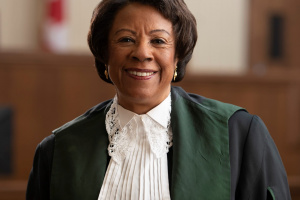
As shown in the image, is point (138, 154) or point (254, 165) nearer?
point (254, 165)

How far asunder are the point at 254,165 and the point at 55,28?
488cm

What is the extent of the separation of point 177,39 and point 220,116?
29 centimetres

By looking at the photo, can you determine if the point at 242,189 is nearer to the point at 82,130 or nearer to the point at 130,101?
the point at 130,101

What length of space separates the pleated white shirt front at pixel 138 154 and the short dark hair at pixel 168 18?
187 mm

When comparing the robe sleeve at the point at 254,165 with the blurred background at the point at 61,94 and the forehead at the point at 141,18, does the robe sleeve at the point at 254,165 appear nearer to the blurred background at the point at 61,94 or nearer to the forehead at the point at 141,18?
the forehead at the point at 141,18

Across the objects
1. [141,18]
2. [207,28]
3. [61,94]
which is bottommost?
[61,94]

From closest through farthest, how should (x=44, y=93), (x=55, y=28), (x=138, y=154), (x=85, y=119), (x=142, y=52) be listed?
(x=142, y=52) → (x=138, y=154) → (x=85, y=119) → (x=44, y=93) → (x=55, y=28)

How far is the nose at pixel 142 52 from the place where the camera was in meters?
1.82

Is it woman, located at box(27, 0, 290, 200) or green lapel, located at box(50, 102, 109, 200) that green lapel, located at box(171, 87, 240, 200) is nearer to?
woman, located at box(27, 0, 290, 200)

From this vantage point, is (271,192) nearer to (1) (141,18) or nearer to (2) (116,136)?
(2) (116,136)

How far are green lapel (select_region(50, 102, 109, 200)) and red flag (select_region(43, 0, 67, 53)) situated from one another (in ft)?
14.3

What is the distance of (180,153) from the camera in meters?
1.89

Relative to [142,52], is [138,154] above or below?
below

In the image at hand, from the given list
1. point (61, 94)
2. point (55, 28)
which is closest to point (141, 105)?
point (61, 94)
